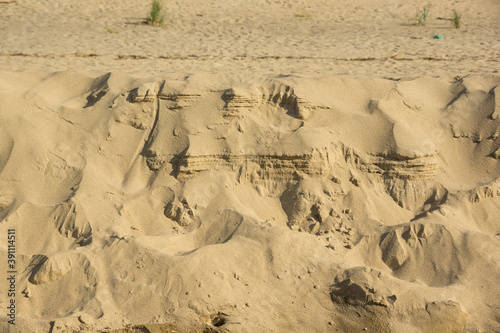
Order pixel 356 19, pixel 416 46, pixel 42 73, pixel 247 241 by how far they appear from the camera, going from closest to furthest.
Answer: pixel 247 241 < pixel 42 73 < pixel 416 46 < pixel 356 19

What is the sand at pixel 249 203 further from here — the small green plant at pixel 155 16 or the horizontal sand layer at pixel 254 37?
the small green plant at pixel 155 16

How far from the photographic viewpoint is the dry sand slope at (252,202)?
13.2 feet

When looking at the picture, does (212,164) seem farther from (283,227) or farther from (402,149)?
(402,149)

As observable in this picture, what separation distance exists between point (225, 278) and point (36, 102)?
2248 mm

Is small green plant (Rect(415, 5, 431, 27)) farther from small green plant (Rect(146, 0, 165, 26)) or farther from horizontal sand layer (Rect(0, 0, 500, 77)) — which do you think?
small green plant (Rect(146, 0, 165, 26))

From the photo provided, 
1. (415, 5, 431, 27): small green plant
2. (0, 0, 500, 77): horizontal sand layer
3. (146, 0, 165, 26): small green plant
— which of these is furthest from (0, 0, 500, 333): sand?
(415, 5, 431, 27): small green plant

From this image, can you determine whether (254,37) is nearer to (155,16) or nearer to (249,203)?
(155,16)

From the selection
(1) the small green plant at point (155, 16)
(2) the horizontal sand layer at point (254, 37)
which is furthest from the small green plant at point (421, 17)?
(1) the small green plant at point (155, 16)

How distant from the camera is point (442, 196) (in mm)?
4734

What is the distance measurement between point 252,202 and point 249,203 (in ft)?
0.08

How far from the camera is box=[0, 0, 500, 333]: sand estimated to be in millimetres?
4035

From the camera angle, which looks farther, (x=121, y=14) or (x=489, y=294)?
(x=121, y=14)

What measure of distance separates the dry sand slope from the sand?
11mm

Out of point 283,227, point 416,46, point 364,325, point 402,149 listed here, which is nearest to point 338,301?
point 364,325
